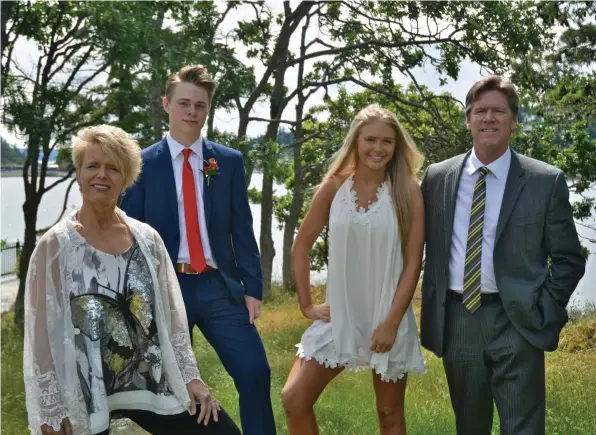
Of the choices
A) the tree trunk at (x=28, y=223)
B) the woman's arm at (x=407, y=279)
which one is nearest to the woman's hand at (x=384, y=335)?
the woman's arm at (x=407, y=279)

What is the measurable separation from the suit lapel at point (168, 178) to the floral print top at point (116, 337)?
3.55 ft

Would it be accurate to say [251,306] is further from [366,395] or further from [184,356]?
[366,395]

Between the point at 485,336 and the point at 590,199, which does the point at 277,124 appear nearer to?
the point at 590,199

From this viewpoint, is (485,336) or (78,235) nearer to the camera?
(78,235)

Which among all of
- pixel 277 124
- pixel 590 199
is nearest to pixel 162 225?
pixel 590 199

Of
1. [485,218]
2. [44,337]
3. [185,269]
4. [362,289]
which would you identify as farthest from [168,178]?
[485,218]

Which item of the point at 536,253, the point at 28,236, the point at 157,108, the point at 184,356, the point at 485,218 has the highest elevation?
the point at 157,108

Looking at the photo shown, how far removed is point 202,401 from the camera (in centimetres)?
343

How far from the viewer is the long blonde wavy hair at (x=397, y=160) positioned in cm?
400

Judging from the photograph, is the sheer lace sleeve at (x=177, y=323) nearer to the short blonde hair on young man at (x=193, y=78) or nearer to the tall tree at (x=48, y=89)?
the short blonde hair on young man at (x=193, y=78)

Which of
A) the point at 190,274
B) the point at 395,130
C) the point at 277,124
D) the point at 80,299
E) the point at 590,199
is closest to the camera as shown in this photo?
the point at 80,299

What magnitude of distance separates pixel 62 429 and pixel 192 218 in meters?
1.59

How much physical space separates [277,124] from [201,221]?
621 inches

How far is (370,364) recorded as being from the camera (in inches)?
160
